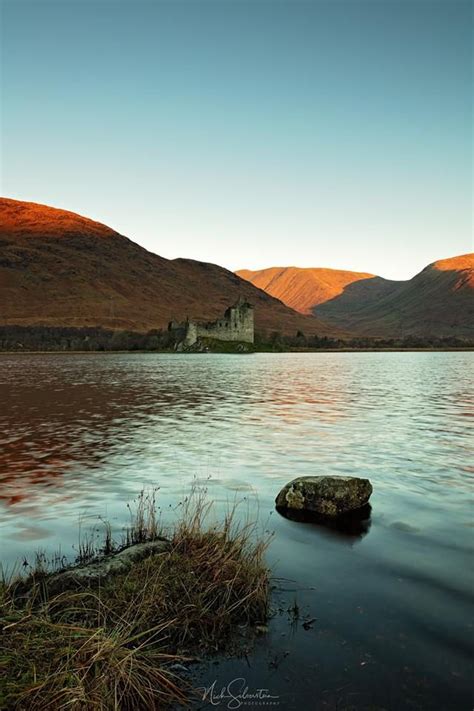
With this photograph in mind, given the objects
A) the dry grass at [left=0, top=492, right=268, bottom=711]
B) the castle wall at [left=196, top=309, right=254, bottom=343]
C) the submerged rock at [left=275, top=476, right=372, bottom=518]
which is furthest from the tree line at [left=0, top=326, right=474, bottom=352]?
the dry grass at [left=0, top=492, right=268, bottom=711]

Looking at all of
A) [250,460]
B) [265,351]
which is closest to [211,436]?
[250,460]

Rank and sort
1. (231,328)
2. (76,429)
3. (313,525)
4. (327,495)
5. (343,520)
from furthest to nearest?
(231,328), (76,429), (327,495), (343,520), (313,525)

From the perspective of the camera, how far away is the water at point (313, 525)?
20.8 feet

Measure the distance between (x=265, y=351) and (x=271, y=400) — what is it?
4874 inches

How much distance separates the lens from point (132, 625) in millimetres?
6469

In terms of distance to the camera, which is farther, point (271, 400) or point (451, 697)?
point (271, 400)

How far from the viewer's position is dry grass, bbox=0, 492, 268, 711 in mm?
5445

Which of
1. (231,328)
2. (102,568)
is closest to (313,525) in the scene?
(102,568)

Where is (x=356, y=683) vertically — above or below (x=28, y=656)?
below

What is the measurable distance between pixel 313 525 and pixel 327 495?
1.02 m

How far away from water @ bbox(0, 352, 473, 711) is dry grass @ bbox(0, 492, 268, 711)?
1.92 feet

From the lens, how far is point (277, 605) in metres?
7.91

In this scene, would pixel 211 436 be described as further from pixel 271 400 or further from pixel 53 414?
pixel 271 400
